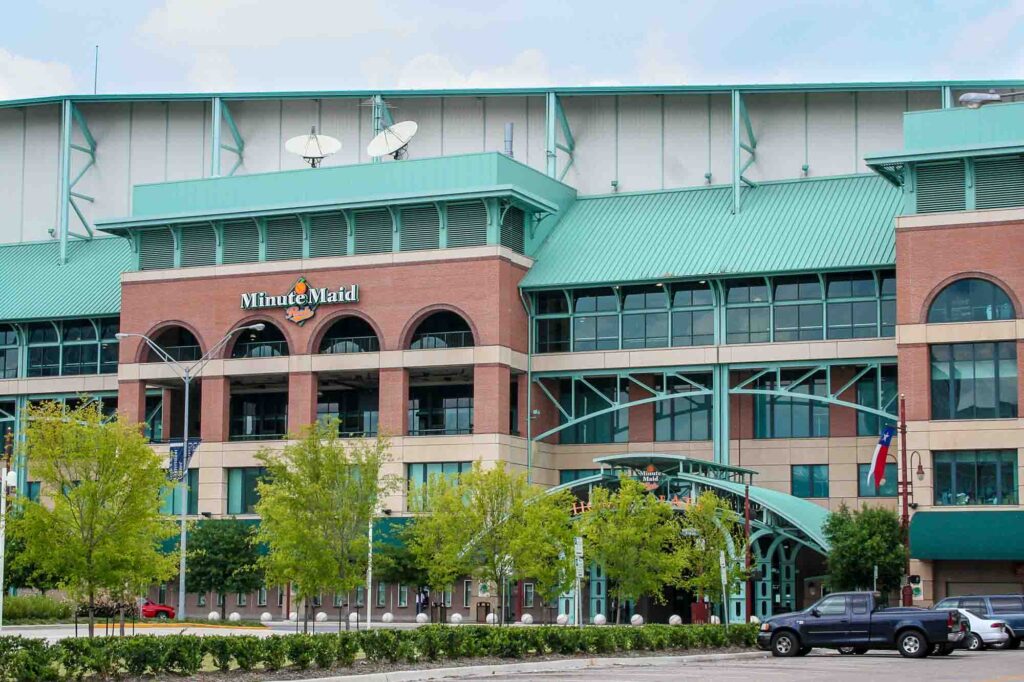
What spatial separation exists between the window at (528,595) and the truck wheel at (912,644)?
35.5 meters

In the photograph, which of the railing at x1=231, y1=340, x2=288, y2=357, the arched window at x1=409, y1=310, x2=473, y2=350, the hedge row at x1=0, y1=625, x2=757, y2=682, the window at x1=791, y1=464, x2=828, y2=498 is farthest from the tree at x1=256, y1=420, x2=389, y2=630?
the window at x1=791, y1=464, x2=828, y2=498

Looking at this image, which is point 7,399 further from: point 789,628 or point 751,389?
point 789,628

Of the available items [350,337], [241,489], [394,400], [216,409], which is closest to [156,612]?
[241,489]

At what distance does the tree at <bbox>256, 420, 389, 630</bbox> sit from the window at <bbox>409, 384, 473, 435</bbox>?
28.6 metres

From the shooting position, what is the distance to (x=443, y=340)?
78.0m

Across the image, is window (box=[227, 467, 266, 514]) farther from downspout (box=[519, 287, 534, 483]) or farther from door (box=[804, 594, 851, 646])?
door (box=[804, 594, 851, 646])

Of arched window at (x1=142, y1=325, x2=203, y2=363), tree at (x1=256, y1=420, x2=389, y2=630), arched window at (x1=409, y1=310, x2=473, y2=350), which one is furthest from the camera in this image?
arched window at (x1=142, y1=325, x2=203, y2=363)

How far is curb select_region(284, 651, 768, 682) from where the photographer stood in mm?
33188

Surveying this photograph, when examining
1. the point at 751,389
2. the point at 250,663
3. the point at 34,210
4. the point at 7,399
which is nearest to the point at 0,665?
the point at 250,663

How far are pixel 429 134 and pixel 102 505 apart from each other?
5115 cm

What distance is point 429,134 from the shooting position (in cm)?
9069

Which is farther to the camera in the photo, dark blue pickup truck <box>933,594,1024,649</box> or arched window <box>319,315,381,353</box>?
arched window <box>319,315,381,353</box>

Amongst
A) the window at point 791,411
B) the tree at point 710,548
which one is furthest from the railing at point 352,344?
the tree at point 710,548

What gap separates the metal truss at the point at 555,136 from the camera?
85062mm
